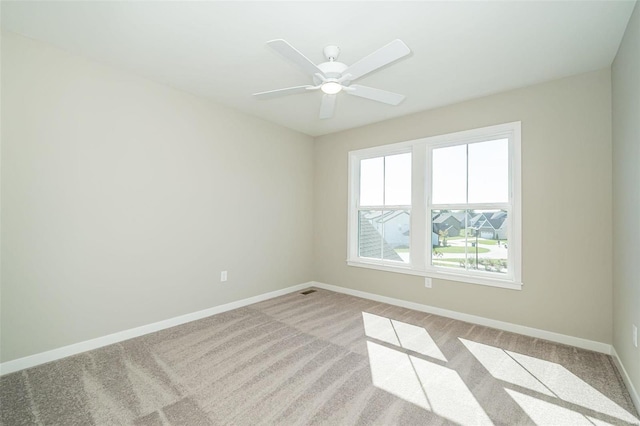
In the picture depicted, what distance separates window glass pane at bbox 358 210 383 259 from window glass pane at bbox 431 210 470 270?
80cm

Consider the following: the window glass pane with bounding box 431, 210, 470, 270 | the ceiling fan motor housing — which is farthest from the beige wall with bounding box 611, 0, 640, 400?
the ceiling fan motor housing

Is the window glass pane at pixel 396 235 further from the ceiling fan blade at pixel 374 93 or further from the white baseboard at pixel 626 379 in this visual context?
the white baseboard at pixel 626 379

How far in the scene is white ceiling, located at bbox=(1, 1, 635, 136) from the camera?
1.91 meters

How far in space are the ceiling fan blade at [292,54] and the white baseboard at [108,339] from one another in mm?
2866

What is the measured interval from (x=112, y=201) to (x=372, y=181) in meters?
3.25

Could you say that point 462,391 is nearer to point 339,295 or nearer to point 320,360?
point 320,360

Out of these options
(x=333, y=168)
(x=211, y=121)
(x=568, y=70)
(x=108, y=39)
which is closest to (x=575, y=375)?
(x=568, y=70)

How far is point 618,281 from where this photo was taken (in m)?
2.29

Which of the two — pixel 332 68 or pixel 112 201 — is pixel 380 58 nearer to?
pixel 332 68

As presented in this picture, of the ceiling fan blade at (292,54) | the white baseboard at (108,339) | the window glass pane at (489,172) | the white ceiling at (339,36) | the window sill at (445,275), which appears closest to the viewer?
the ceiling fan blade at (292,54)

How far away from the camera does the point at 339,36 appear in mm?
2182

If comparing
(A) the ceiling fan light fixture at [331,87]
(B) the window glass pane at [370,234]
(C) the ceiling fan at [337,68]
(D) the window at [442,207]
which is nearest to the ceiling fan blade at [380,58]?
(C) the ceiling fan at [337,68]

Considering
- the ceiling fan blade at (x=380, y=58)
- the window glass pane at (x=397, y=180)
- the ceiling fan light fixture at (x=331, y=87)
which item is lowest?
the window glass pane at (x=397, y=180)

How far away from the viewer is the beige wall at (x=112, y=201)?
2.21 m
